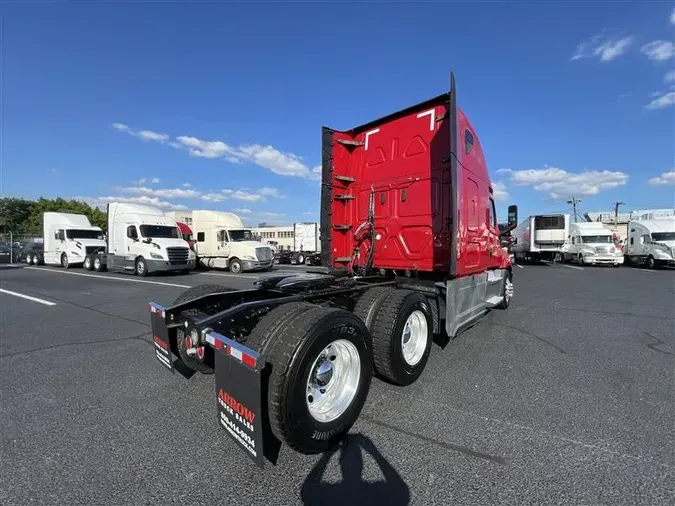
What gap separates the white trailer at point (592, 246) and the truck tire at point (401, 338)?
83.1ft

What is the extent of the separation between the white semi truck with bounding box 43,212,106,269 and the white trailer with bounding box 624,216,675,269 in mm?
34268

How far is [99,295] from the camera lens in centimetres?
1029

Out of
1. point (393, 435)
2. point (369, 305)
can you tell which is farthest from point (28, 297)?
point (393, 435)

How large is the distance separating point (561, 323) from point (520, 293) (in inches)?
176

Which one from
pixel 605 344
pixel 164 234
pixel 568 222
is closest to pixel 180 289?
pixel 164 234

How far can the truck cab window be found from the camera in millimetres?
4922

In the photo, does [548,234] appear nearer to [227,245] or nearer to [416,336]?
[227,245]

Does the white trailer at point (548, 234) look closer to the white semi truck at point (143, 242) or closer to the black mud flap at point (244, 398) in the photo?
the white semi truck at point (143, 242)

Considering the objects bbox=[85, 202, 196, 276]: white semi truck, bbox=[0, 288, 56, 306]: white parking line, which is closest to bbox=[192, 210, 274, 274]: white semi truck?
bbox=[85, 202, 196, 276]: white semi truck

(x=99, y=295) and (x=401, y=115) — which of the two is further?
(x=99, y=295)

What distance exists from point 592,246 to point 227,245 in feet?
77.3

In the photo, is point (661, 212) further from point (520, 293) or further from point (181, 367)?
point (181, 367)

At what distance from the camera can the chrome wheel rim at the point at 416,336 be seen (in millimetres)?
4008

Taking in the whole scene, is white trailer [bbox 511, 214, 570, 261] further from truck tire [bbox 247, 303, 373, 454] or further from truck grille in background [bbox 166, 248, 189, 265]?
truck tire [bbox 247, 303, 373, 454]
